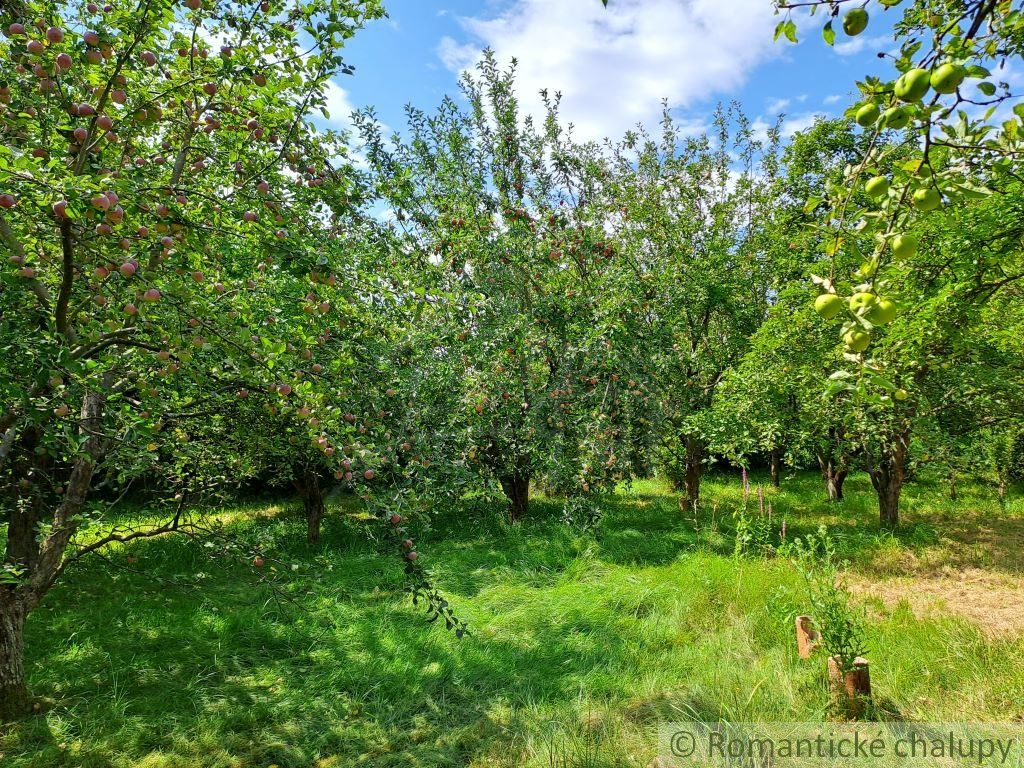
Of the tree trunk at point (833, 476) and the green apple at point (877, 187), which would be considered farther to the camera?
the tree trunk at point (833, 476)

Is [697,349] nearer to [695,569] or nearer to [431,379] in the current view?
[695,569]

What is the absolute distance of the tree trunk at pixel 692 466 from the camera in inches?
436

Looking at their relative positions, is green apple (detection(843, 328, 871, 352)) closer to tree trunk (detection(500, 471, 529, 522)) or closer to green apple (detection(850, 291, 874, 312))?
green apple (detection(850, 291, 874, 312))

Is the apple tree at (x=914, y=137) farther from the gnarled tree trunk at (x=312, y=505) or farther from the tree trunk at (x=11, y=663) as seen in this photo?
the gnarled tree trunk at (x=312, y=505)

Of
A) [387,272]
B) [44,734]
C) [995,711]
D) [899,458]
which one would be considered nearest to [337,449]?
[387,272]

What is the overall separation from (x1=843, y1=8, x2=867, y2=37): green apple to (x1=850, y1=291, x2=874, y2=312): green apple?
0.66 meters

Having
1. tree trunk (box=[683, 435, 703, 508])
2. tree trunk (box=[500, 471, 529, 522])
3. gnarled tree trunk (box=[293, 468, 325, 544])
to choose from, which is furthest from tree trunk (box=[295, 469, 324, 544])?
tree trunk (box=[683, 435, 703, 508])

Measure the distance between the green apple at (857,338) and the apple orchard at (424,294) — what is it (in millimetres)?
39

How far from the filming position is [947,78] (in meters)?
0.93

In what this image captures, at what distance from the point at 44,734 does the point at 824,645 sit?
5934 mm

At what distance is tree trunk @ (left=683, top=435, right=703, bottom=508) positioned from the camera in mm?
11062

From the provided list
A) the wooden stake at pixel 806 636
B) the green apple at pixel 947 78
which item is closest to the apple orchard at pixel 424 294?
the green apple at pixel 947 78

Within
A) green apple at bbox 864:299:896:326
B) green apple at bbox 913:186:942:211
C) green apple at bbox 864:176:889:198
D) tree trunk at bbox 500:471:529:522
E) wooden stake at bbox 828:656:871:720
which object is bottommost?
wooden stake at bbox 828:656:871:720

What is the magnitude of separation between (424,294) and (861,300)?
2852mm
